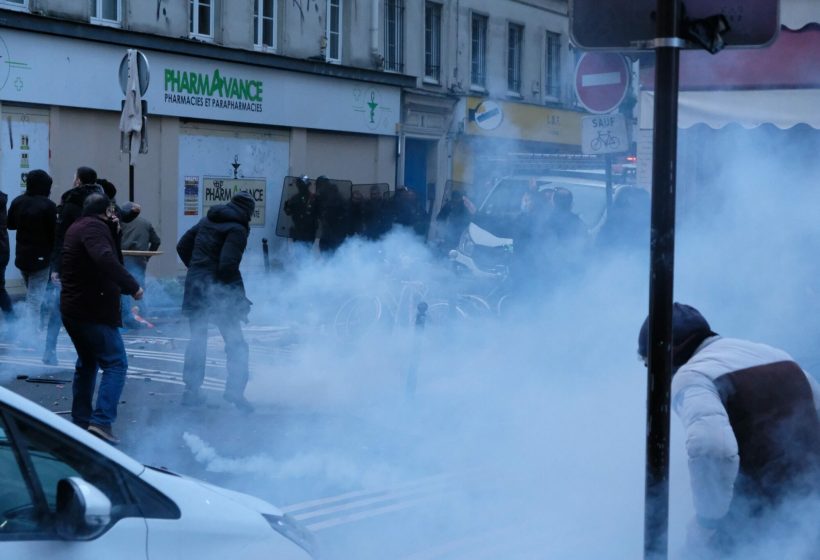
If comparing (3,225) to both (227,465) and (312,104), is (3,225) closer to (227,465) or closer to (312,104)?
(227,465)

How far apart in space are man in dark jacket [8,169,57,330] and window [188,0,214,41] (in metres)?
9.05

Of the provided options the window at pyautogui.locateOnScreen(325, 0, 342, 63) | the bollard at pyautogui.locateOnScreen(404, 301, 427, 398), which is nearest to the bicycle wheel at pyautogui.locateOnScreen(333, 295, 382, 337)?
the bollard at pyautogui.locateOnScreen(404, 301, 427, 398)

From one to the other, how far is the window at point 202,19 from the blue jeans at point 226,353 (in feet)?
38.3

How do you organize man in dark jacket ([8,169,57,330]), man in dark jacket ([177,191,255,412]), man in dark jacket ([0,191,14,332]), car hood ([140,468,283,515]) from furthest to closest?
man in dark jacket ([0,191,14,332]), man in dark jacket ([8,169,57,330]), man in dark jacket ([177,191,255,412]), car hood ([140,468,283,515])

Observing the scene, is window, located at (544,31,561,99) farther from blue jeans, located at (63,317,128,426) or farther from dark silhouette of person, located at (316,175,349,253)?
blue jeans, located at (63,317,128,426)

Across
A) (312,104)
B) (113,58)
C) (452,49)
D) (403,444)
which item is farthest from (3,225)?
(452,49)

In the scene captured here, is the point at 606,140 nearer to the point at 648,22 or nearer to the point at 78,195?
the point at 78,195

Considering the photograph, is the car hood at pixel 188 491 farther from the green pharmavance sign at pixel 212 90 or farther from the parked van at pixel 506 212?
the green pharmavance sign at pixel 212 90

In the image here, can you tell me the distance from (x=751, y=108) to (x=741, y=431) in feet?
14.8

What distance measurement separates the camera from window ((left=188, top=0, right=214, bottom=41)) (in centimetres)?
1952

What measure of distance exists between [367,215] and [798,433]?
47.6 ft

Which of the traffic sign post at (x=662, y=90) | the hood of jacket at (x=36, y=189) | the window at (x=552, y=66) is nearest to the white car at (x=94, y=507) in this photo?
the traffic sign post at (x=662, y=90)

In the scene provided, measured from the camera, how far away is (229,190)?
67.0 feet

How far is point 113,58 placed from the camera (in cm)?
1798
